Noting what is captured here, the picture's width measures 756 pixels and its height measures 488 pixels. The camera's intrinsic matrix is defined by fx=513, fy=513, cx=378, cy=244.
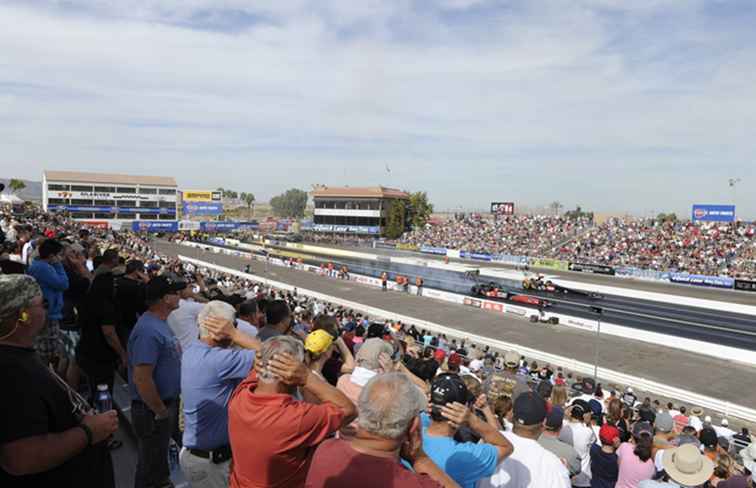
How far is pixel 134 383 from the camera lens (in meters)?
4.17

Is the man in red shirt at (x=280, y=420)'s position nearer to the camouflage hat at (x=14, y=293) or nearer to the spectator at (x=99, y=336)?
the camouflage hat at (x=14, y=293)

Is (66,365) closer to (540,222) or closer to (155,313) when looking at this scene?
(155,313)

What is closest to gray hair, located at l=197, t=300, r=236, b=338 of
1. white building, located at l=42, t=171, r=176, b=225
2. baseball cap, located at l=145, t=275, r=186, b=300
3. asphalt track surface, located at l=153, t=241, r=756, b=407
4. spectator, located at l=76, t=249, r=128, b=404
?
baseball cap, located at l=145, t=275, r=186, b=300

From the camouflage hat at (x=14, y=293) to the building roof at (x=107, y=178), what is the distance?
108m

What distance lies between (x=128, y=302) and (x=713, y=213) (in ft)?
203

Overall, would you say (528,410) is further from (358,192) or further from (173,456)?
(358,192)

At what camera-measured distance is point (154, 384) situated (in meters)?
4.04

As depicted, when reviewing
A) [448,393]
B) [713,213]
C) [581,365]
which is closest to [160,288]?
[448,393]

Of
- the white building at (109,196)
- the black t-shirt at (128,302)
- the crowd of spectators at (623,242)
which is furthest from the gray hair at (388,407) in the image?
the white building at (109,196)

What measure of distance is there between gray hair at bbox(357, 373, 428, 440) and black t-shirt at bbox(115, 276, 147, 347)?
409 centimetres

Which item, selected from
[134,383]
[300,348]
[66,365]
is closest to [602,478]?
[300,348]

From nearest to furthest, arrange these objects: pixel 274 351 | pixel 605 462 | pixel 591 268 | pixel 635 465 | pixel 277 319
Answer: pixel 274 351 → pixel 277 319 → pixel 635 465 → pixel 605 462 → pixel 591 268

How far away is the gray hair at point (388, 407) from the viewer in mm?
2260

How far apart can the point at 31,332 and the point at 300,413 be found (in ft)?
4.20
